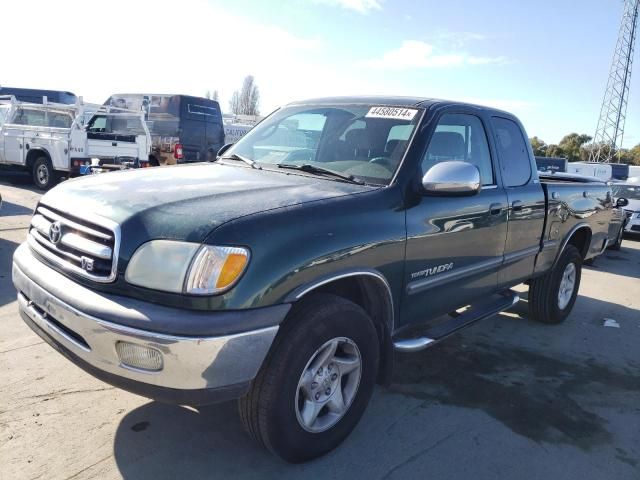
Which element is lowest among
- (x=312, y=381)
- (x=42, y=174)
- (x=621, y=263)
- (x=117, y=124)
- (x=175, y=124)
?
(x=621, y=263)

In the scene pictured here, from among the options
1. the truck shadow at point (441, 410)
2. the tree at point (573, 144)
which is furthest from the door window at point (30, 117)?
the tree at point (573, 144)

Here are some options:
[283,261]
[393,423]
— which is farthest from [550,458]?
[283,261]

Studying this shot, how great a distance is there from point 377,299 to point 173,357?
131cm

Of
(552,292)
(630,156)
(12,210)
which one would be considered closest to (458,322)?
(552,292)

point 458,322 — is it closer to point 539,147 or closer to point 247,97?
point 539,147

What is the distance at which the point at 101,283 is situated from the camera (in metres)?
2.44

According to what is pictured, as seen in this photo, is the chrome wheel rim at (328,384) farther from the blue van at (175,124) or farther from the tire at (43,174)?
the blue van at (175,124)

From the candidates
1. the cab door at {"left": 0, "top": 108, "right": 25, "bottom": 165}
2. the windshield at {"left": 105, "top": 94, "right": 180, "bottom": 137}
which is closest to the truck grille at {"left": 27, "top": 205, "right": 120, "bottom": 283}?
the cab door at {"left": 0, "top": 108, "right": 25, "bottom": 165}

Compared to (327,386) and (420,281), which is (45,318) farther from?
(420,281)

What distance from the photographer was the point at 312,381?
2750 mm

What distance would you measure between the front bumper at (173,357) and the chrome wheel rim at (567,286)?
4193 millimetres

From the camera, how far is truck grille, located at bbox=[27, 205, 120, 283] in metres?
2.45

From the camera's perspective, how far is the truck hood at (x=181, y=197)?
2414 mm

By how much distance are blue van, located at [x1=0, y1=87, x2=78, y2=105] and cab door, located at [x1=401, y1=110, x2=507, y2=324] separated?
26.7 meters
